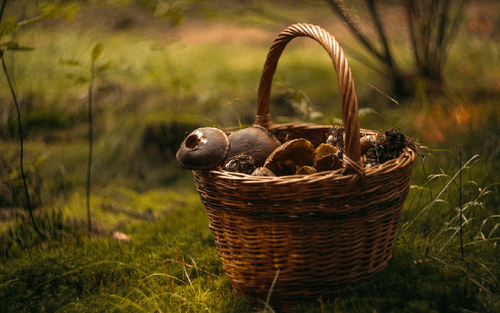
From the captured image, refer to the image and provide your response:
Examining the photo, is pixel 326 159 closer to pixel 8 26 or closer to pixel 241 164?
pixel 241 164

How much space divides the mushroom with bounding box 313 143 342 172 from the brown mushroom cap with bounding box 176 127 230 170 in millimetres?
450

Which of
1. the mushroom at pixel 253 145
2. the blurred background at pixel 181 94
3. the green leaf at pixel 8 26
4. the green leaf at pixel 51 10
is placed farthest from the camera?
the blurred background at pixel 181 94

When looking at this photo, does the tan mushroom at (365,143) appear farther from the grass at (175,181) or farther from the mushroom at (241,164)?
the mushroom at (241,164)

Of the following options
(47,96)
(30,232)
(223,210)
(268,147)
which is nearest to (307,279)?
(223,210)

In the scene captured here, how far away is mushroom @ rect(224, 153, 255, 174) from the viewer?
1.86 meters

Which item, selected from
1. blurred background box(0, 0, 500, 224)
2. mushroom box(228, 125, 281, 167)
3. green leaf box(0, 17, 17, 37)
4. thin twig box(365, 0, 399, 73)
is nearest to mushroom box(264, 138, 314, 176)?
mushroom box(228, 125, 281, 167)

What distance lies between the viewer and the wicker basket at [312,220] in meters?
1.53

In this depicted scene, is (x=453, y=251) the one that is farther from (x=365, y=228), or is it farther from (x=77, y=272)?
(x=77, y=272)

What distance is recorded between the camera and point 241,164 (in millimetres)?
1867

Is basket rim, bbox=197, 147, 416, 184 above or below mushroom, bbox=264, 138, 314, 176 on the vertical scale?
above

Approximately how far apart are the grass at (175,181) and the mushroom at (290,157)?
383 mm

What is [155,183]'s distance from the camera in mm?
3732

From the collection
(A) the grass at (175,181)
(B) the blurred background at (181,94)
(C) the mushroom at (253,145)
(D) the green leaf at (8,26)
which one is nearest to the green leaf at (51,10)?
(D) the green leaf at (8,26)

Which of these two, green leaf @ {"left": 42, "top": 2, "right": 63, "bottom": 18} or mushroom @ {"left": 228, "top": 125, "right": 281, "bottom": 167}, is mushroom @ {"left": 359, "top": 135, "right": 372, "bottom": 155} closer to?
mushroom @ {"left": 228, "top": 125, "right": 281, "bottom": 167}
